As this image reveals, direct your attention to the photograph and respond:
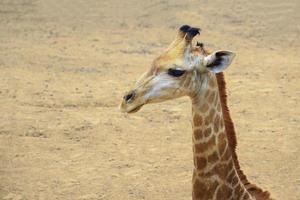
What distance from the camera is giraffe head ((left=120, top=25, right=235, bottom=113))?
5.24m

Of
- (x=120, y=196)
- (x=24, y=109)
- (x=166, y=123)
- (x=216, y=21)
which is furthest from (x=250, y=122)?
(x=216, y=21)

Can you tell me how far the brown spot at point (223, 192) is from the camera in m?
5.38

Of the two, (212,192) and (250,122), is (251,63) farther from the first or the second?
(212,192)

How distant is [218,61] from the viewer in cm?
520

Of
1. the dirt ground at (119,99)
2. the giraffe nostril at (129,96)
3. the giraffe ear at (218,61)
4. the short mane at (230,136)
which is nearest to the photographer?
the giraffe ear at (218,61)

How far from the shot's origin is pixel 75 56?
48.1 feet

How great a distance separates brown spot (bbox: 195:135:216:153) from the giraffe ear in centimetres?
59

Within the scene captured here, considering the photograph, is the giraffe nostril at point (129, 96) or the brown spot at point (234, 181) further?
the brown spot at point (234, 181)

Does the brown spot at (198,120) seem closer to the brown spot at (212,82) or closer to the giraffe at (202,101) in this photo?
the giraffe at (202,101)

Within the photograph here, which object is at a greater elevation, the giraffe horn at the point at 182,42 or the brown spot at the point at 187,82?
the giraffe horn at the point at 182,42

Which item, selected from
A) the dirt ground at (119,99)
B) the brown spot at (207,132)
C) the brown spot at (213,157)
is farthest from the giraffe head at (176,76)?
the dirt ground at (119,99)

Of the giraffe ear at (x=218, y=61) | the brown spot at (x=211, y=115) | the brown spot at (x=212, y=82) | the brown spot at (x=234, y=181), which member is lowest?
the brown spot at (x=234, y=181)

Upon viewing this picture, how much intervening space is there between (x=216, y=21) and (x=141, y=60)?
4066 millimetres

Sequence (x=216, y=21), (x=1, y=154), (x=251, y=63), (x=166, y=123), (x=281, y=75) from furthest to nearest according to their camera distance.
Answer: (x=216, y=21) < (x=251, y=63) < (x=281, y=75) < (x=166, y=123) < (x=1, y=154)
